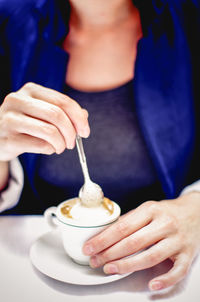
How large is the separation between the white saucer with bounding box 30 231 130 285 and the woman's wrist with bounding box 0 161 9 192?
0.21 m

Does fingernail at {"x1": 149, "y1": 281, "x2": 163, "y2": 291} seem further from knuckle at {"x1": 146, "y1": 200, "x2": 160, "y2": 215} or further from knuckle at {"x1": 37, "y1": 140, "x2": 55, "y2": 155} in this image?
knuckle at {"x1": 37, "y1": 140, "x2": 55, "y2": 155}

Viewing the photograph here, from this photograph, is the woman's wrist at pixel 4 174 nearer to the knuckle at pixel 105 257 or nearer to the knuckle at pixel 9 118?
the knuckle at pixel 9 118

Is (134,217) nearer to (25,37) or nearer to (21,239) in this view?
(21,239)

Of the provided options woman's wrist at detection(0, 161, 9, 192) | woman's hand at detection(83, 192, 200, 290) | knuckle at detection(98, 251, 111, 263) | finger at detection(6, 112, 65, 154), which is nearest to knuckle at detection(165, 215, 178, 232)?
woman's hand at detection(83, 192, 200, 290)

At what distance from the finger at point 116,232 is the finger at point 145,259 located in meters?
0.03

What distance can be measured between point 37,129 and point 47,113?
0.10 feet

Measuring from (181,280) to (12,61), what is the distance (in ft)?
2.30

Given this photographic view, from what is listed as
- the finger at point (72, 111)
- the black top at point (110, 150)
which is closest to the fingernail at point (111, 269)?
the finger at point (72, 111)

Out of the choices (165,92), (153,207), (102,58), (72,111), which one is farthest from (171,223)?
(102,58)

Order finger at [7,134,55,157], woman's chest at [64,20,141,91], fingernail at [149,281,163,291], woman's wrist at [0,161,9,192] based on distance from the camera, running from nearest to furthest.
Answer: fingernail at [149,281,163,291], finger at [7,134,55,157], woman's wrist at [0,161,9,192], woman's chest at [64,20,141,91]

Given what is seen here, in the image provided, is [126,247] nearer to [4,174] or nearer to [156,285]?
[156,285]

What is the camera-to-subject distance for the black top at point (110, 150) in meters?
0.73

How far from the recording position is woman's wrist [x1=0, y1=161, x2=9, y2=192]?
0.65 meters

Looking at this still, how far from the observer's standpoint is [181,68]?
2.48 ft
